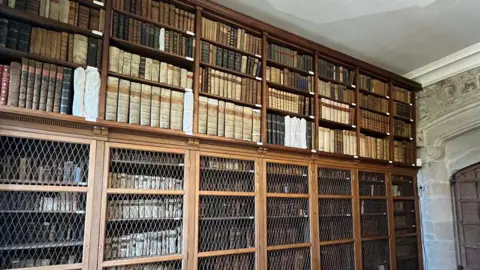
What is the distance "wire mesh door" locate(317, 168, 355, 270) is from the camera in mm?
3842

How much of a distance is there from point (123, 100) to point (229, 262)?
164 cm

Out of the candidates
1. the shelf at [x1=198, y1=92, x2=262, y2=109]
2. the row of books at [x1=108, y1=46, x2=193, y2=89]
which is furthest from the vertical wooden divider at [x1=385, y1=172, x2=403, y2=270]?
the row of books at [x1=108, y1=46, x2=193, y2=89]

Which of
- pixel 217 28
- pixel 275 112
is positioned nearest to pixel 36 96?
pixel 217 28

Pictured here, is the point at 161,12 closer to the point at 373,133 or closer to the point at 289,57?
the point at 289,57

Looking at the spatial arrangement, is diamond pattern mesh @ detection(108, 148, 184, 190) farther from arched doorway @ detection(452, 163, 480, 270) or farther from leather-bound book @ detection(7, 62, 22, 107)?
arched doorway @ detection(452, 163, 480, 270)

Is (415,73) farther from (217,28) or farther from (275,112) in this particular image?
(217,28)

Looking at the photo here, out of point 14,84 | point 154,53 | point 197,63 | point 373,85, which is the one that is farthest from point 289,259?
point 14,84

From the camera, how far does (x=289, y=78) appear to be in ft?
12.5

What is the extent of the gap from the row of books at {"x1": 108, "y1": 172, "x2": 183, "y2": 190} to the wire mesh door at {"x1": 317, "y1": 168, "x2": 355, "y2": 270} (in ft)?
5.51

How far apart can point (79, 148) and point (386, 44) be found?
140 inches

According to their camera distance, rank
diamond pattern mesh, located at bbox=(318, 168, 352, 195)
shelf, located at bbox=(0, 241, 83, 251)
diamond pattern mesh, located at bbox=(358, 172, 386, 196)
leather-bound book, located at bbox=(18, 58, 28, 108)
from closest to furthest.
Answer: shelf, located at bbox=(0, 241, 83, 251), leather-bound book, located at bbox=(18, 58, 28, 108), diamond pattern mesh, located at bbox=(318, 168, 352, 195), diamond pattern mesh, located at bbox=(358, 172, 386, 196)

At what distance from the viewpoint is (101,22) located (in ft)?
8.93

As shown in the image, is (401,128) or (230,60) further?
(401,128)

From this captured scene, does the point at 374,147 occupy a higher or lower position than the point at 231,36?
lower
